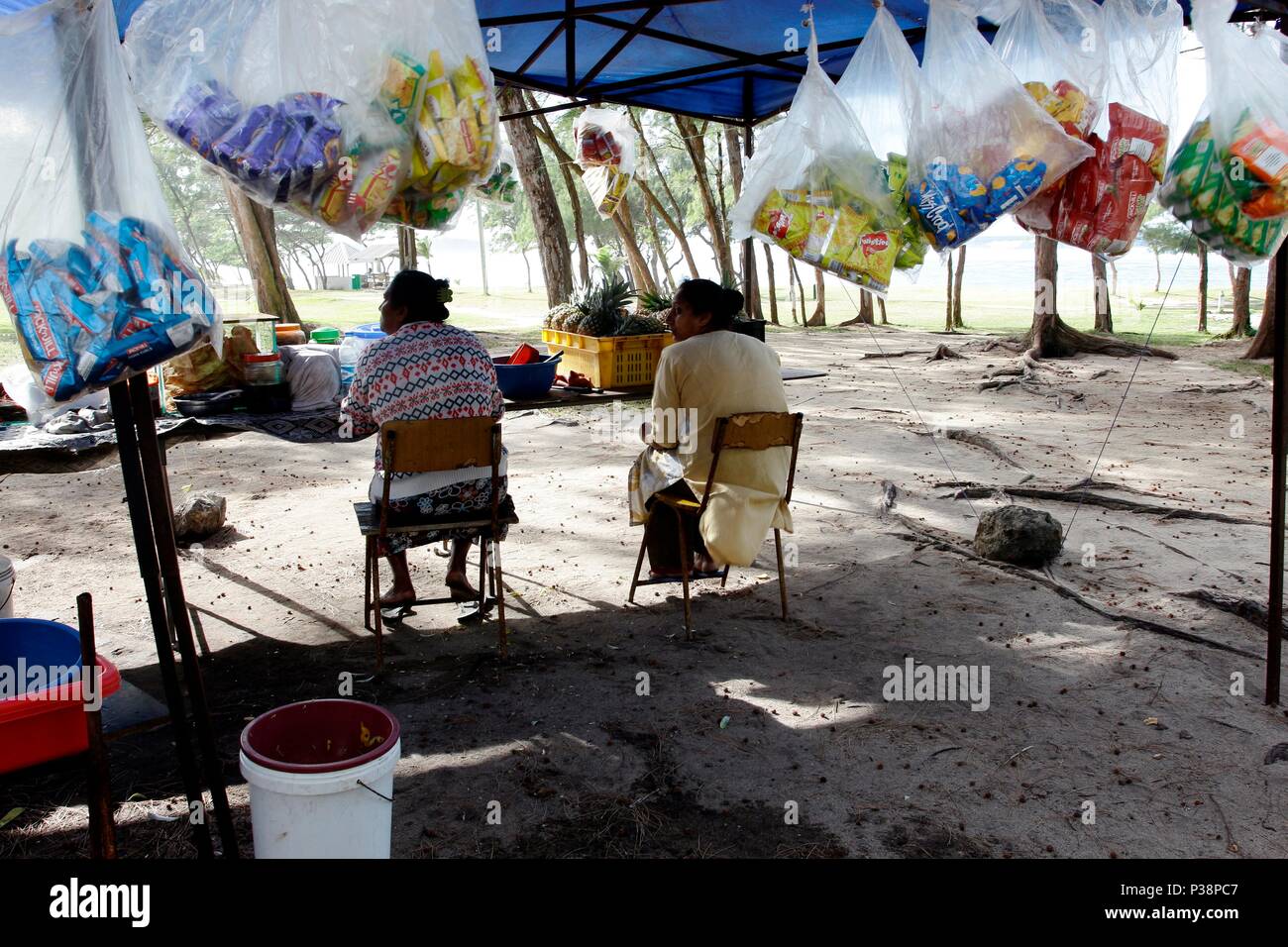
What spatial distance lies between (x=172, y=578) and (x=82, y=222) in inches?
30.6

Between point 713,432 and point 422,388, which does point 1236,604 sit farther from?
point 422,388

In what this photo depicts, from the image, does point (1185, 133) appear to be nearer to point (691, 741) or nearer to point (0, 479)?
point (691, 741)

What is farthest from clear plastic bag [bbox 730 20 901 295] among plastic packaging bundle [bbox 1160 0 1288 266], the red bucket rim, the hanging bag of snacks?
the red bucket rim

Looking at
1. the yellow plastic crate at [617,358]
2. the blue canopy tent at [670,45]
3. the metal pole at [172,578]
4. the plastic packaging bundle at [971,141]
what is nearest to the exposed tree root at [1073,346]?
the yellow plastic crate at [617,358]

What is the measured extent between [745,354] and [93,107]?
268cm

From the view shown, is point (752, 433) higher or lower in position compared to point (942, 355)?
higher

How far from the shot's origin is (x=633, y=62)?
17.8 ft

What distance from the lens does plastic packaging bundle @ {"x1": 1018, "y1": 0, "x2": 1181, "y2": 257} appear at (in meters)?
3.44

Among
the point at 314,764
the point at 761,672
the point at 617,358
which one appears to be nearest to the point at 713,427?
the point at 761,672

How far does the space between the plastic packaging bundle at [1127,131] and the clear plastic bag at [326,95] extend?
7.07 ft

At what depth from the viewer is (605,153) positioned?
647 centimetres
